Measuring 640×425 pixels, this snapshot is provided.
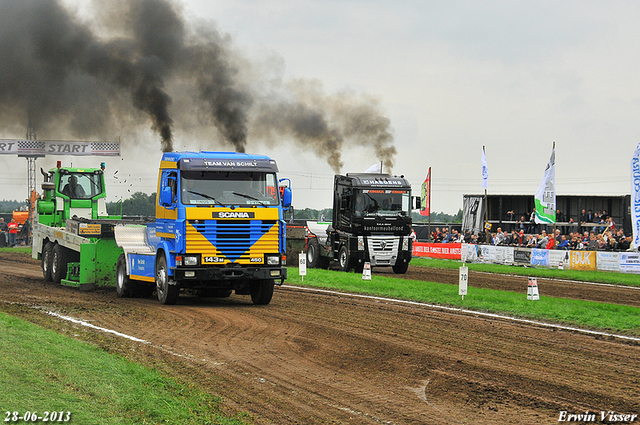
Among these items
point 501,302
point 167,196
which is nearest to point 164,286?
point 167,196

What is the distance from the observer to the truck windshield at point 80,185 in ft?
75.6

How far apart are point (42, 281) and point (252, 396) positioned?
1647cm

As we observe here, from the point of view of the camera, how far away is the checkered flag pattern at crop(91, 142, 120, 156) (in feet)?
201

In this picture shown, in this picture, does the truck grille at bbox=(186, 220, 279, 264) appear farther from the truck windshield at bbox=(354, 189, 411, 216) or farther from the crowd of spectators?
the crowd of spectators

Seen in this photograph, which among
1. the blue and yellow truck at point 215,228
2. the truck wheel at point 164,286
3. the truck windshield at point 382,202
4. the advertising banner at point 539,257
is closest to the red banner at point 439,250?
the advertising banner at point 539,257

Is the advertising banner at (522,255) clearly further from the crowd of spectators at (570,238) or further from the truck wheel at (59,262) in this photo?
the truck wheel at (59,262)

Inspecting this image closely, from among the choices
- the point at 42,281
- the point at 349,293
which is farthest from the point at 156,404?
the point at 42,281

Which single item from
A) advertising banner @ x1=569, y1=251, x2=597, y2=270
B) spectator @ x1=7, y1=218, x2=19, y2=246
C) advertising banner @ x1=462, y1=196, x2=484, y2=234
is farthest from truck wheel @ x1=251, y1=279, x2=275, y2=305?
spectator @ x1=7, y1=218, x2=19, y2=246

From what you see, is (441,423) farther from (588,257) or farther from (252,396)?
(588,257)

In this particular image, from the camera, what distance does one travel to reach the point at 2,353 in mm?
9008

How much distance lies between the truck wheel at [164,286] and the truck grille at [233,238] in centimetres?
115

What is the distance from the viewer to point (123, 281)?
17.5 meters

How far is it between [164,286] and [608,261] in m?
21.3

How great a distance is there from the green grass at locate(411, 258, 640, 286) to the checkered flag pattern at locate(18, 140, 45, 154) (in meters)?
36.4
